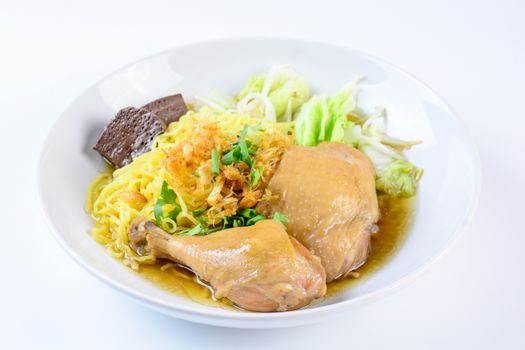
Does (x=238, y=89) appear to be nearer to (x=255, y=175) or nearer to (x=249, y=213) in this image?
(x=255, y=175)

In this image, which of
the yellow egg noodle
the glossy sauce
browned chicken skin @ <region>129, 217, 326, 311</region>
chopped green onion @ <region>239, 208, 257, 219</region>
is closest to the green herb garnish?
the yellow egg noodle

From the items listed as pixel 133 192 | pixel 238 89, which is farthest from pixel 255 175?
pixel 238 89

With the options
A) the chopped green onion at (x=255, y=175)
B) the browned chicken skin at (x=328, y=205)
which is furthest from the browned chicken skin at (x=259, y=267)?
the chopped green onion at (x=255, y=175)

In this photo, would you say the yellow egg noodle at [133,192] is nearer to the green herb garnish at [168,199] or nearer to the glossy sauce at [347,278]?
the green herb garnish at [168,199]

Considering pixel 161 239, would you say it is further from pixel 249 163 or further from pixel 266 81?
pixel 266 81

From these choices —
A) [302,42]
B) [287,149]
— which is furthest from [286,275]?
[302,42]

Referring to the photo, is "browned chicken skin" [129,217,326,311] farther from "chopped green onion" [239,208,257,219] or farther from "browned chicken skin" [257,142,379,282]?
"chopped green onion" [239,208,257,219]

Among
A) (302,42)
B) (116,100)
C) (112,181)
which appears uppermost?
(302,42)
